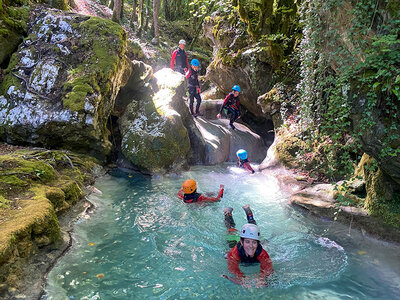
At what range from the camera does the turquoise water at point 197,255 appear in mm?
4215

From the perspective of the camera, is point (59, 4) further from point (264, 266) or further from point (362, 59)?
point (264, 266)

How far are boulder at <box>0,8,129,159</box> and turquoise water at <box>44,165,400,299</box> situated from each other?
2.25 m

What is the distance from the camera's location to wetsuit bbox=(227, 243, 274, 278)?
4598mm

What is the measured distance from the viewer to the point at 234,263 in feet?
15.3

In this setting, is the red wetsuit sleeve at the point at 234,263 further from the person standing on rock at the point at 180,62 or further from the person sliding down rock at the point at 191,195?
the person standing on rock at the point at 180,62

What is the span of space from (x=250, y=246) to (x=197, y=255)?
1170 millimetres

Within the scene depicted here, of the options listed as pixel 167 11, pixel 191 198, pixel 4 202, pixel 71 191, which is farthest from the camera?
pixel 167 11

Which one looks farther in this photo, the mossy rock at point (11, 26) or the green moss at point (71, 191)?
the mossy rock at point (11, 26)

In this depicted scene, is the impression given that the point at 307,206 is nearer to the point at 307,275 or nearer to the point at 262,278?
the point at 307,275

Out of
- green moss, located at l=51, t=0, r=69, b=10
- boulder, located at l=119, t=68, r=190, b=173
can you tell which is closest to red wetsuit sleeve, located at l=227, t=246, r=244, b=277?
boulder, located at l=119, t=68, r=190, b=173

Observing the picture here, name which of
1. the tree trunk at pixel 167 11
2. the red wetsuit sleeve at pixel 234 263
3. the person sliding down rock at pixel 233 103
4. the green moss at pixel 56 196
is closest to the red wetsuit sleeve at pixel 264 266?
the red wetsuit sleeve at pixel 234 263

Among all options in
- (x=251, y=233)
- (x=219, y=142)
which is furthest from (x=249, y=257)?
(x=219, y=142)

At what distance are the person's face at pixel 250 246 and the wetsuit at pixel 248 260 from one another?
0.07 m

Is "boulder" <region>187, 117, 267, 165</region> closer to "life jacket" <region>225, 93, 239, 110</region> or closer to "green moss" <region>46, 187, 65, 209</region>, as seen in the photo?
"life jacket" <region>225, 93, 239, 110</region>
